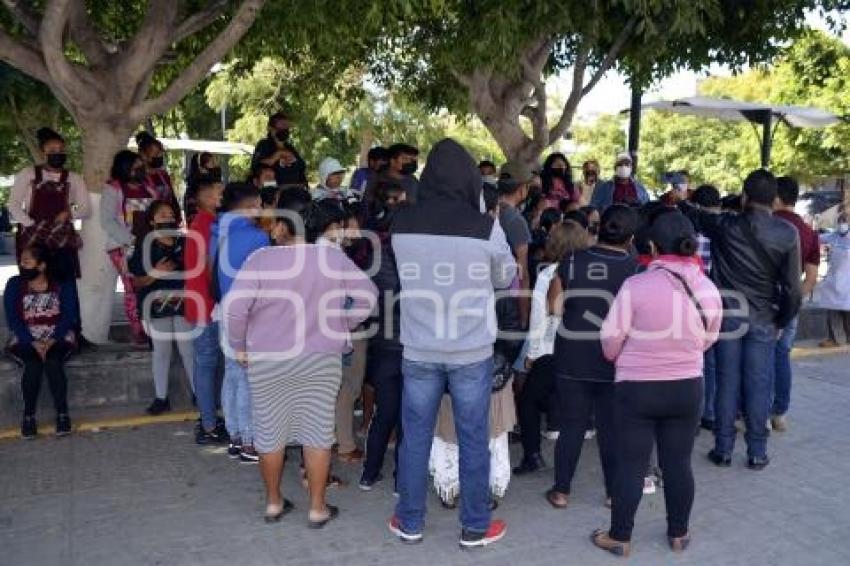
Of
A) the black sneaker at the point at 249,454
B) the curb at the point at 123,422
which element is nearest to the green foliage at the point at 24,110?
the curb at the point at 123,422

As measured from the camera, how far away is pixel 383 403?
177 inches

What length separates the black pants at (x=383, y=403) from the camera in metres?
4.48

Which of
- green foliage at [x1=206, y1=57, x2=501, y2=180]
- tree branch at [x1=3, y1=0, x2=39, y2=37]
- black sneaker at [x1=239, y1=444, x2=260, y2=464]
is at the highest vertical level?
green foliage at [x1=206, y1=57, x2=501, y2=180]

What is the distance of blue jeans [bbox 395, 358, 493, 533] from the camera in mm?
3801

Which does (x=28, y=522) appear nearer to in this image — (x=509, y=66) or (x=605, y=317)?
(x=605, y=317)

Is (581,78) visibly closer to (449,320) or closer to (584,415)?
(584,415)

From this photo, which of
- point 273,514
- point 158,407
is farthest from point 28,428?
point 273,514

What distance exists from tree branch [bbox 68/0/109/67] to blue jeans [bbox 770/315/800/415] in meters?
5.73

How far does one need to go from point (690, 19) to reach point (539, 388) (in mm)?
3601

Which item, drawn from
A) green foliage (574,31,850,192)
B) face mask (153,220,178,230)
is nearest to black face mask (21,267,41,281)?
face mask (153,220,178,230)

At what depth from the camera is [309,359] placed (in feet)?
13.0

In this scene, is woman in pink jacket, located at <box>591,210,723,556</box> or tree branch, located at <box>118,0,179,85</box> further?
tree branch, located at <box>118,0,179,85</box>

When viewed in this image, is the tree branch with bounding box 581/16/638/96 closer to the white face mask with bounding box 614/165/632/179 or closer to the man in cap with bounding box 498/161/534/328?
the white face mask with bounding box 614/165/632/179

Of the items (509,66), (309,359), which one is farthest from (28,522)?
(509,66)
